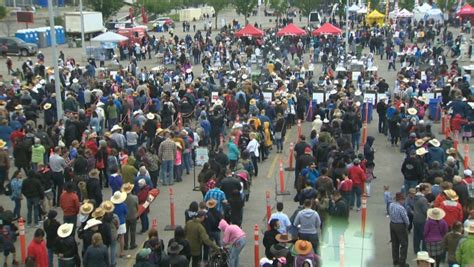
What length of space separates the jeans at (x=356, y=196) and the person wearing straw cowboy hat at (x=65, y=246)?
6.81m

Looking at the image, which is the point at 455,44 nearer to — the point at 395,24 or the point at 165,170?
the point at 395,24

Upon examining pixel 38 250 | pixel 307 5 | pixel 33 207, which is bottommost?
pixel 33 207

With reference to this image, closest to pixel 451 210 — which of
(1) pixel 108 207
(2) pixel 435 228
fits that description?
(2) pixel 435 228

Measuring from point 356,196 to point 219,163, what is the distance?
3377mm

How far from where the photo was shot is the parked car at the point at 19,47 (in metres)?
46.8

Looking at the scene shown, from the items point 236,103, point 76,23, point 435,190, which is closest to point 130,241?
point 435,190

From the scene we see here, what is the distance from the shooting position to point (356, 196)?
16188mm

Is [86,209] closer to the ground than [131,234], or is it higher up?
higher up

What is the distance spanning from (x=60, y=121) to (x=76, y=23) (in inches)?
1491

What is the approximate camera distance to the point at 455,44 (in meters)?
43.7

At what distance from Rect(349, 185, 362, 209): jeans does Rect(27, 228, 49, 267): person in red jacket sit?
288 inches

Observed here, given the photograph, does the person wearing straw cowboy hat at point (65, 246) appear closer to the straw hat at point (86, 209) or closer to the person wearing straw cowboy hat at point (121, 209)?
the straw hat at point (86, 209)

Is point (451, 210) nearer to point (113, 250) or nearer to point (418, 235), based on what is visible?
point (418, 235)

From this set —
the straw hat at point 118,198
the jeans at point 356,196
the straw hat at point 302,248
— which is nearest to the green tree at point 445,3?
the jeans at point 356,196
